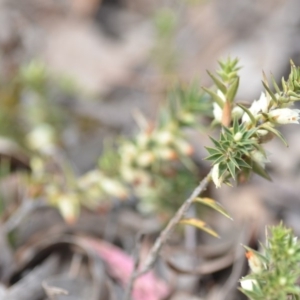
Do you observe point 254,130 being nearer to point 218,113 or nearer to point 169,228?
point 218,113

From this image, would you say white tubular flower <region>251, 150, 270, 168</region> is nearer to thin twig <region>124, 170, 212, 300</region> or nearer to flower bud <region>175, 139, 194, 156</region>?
thin twig <region>124, 170, 212, 300</region>

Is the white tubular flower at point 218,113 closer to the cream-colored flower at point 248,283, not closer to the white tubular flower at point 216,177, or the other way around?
the white tubular flower at point 216,177

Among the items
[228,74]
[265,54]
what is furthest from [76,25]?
[228,74]

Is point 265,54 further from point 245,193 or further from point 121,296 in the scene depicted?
point 121,296

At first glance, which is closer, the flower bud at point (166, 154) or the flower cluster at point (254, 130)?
the flower cluster at point (254, 130)

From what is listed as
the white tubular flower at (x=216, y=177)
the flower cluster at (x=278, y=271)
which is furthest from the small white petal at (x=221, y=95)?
the flower cluster at (x=278, y=271)

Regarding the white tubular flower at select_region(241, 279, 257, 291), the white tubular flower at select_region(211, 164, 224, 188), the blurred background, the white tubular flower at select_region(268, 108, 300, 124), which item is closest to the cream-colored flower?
the white tubular flower at select_region(241, 279, 257, 291)
